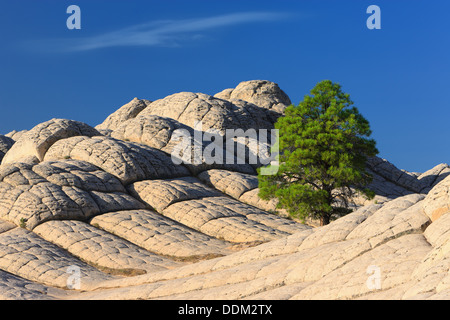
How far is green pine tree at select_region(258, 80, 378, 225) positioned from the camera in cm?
3616

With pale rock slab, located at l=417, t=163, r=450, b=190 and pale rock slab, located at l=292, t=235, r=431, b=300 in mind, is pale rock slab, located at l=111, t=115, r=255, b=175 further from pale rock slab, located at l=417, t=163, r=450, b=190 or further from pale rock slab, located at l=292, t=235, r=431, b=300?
pale rock slab, located at l=292, t=235, r=431, b=300

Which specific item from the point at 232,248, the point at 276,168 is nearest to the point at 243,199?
the point at 276,168

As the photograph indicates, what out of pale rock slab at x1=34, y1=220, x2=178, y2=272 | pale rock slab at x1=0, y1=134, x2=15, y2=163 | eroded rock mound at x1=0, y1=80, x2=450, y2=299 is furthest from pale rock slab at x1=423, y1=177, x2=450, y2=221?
pale rock slab at x1=0, y1=134, x2=15, y2=163

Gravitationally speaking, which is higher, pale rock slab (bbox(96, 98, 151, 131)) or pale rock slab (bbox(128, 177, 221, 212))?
pale rock slab (bbox(96, 98, 151, 131))

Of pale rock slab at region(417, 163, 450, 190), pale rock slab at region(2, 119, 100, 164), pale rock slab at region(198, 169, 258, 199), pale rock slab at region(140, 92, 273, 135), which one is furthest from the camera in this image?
pale rock slab at region(417, 163, 450, 190)

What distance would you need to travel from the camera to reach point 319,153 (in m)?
37.5

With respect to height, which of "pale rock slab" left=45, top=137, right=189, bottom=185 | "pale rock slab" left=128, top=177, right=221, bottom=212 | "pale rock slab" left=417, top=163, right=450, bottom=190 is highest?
"pale rock slab" left=417, top=163, right=450, bottom=190

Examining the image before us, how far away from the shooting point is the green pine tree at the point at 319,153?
36156 millimetres

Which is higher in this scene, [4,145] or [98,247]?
[4,145]

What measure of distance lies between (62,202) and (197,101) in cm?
2274

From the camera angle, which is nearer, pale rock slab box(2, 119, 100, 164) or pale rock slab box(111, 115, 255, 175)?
pale rock slab box(111, 115, 255, 175)

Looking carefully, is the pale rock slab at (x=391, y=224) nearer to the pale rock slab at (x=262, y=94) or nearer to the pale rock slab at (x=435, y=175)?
the pale rock slab at (x=435, y=175)

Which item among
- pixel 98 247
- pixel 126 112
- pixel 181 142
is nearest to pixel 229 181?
pixel 181 142

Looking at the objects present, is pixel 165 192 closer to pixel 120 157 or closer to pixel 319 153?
pixel 120 157
